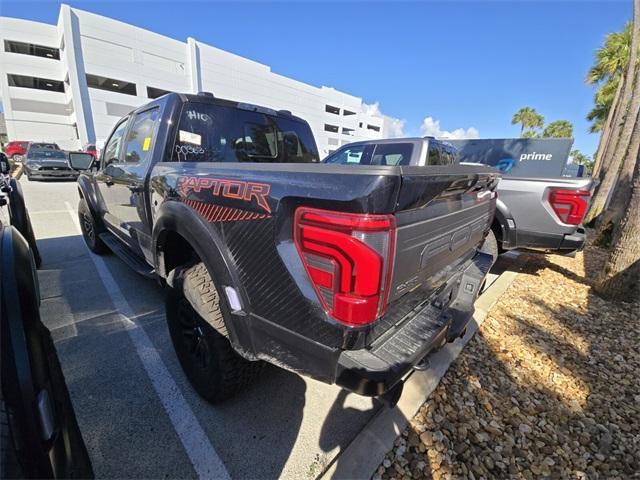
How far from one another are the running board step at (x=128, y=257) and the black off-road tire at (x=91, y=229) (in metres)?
0.29

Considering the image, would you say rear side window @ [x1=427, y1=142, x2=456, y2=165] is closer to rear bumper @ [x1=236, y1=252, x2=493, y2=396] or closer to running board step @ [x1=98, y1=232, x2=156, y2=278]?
rear bumper @ [x1=236, y1=252, x2=493, y2=396]

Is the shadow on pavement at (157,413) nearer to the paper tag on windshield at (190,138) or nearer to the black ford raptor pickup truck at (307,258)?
the black ford raptor pickup truck at (307,258)

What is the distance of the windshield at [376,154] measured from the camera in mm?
4965

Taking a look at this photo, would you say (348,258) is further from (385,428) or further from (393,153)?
(393,153)

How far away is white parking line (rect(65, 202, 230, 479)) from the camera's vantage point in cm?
174

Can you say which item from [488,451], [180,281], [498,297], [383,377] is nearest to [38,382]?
[180,281]

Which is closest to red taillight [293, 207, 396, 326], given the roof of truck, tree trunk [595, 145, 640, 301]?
the roof of truck

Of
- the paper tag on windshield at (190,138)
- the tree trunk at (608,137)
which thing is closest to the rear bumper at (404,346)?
the paper tag on windshield at (190,138)

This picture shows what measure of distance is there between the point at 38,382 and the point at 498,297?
442 centimetres

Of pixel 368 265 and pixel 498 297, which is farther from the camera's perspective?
pixel 498 297

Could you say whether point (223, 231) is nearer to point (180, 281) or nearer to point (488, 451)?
point (180, 281)

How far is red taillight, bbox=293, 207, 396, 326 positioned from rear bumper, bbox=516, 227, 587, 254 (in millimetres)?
3688

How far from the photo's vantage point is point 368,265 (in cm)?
120

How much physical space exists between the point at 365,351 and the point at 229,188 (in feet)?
3.54
